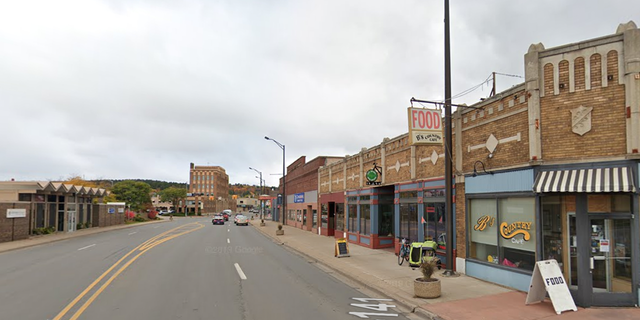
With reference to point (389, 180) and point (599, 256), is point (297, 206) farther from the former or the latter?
point (599, 256)

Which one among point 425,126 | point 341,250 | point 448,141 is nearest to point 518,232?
point 448,141

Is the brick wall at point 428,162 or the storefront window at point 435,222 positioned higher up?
the brick wall at point 428,162

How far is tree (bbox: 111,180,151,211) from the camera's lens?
3051 inches

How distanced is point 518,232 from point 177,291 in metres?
9.97

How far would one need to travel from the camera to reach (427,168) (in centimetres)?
1602

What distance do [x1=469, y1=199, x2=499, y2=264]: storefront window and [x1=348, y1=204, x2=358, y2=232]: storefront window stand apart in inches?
467

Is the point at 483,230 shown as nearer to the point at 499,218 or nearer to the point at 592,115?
the point at 499,218

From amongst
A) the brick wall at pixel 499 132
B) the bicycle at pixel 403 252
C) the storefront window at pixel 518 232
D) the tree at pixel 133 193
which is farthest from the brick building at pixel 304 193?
the tree at pixel 133 193

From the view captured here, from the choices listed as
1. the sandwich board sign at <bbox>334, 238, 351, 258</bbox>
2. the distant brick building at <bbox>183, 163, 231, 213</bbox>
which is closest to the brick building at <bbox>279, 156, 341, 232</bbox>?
the sandwich board sign at <bbox>334, 238, 351, 258</bbox>

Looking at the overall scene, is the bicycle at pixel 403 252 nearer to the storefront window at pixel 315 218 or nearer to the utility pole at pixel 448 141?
the utility pole at pixel 448 141

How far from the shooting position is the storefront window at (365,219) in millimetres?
22452

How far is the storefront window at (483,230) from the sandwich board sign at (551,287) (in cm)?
248

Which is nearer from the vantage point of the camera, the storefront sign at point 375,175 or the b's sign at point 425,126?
the b's sign at point 425,126

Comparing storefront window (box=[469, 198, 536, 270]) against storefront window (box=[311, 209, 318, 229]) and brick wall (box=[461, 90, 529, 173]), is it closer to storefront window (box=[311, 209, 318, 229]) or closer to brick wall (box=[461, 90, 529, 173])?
brick wall (box=[461, 90, 529, 173])
